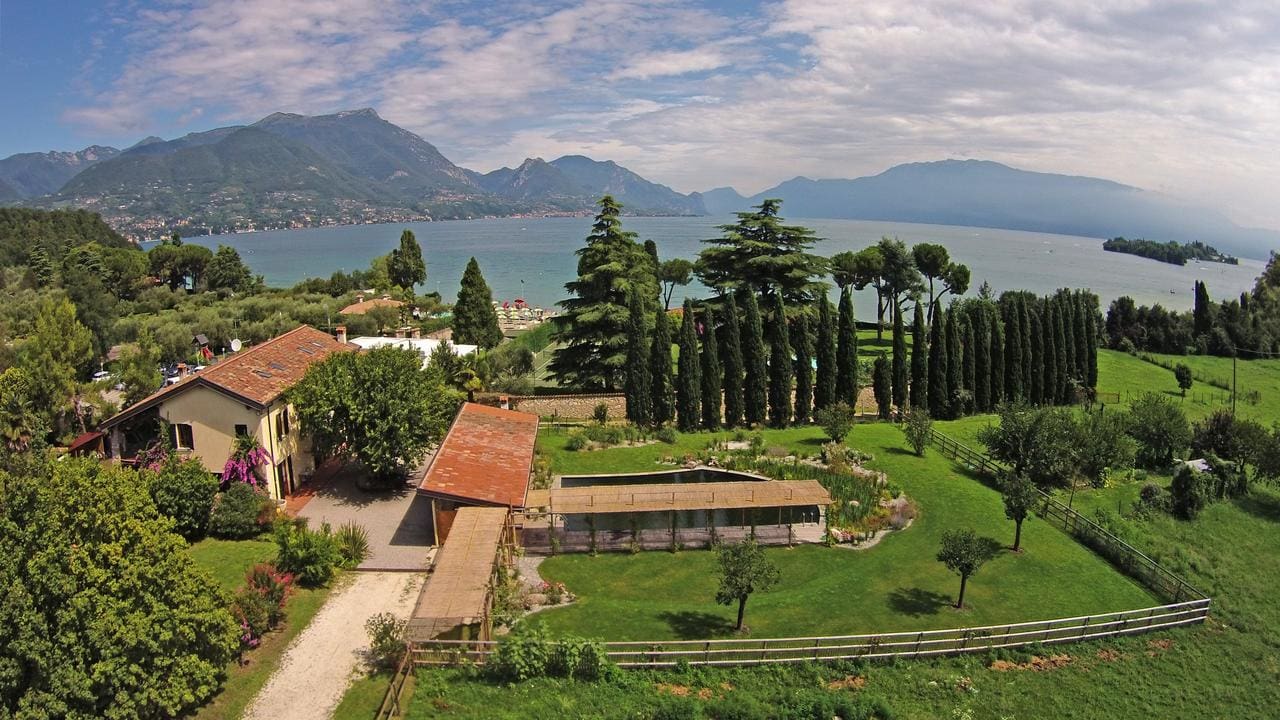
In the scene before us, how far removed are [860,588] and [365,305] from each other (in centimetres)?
5531

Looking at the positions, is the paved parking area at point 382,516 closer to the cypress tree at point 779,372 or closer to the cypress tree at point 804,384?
the cypress tree at point 779,372

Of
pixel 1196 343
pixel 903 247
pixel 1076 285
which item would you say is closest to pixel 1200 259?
pixel 1076 285

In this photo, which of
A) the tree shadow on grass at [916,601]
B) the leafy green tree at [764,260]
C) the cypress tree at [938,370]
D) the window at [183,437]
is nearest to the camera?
the tree shadow on grass at [916,601]

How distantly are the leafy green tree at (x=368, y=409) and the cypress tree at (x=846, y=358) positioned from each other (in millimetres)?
19996

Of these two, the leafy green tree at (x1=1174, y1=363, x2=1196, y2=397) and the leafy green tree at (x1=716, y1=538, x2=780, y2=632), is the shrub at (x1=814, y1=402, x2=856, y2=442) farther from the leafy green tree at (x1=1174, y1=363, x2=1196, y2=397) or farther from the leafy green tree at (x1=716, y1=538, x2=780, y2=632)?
the leafy green tree at (x1=1174, y1=363, x2=1196, y2=397)

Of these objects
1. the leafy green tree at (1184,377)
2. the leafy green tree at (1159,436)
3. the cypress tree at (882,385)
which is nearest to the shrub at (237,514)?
the cypress tree at (882,385)

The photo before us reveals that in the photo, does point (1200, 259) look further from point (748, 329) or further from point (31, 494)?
point (31, 494)

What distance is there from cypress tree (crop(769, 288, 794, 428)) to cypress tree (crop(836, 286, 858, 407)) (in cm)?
274

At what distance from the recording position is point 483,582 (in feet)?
52.8

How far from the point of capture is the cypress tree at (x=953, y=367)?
36.8 m

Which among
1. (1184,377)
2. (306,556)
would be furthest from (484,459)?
(1184,377)

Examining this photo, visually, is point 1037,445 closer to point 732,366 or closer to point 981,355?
point 732,366

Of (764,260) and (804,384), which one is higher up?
(764,260)

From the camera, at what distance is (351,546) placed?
758 inches
